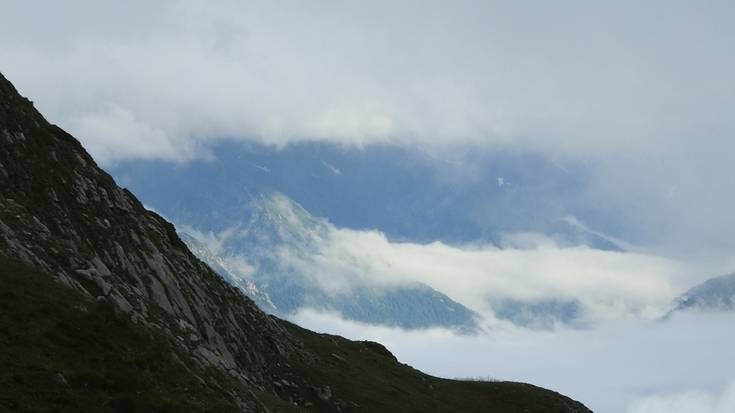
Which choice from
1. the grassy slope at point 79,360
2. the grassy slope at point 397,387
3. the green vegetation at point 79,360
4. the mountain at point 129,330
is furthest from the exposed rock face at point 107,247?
the grassy slope at point 397,387

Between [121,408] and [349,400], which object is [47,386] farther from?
[349,400]

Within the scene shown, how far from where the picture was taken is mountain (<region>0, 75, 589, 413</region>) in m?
28.3

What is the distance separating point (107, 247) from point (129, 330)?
24.3m

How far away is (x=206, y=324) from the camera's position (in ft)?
203

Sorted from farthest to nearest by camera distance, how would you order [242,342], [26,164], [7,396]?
[242,342] < [26,164] < [7,396]

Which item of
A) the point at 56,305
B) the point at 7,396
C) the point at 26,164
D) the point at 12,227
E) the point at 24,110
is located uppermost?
the point at 24,110

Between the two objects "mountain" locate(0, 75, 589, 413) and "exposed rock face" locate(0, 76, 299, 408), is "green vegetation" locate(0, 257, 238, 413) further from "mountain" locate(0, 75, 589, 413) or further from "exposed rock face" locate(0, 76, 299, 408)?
"exposed rock face" locate(0, 76, 299, 408)

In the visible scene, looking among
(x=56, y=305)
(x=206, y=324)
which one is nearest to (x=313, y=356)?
(x=206, y=324)

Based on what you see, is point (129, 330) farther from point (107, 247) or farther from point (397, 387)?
point (397, 387)

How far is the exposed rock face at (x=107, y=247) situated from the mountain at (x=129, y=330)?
156 mm

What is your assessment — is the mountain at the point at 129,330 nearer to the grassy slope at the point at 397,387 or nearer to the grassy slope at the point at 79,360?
the grassy slope at the point at 79,360

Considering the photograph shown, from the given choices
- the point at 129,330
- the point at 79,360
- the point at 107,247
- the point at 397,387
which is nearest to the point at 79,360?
the point at 79,360

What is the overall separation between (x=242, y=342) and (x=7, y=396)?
141 ft

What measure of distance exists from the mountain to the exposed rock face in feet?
0.51
